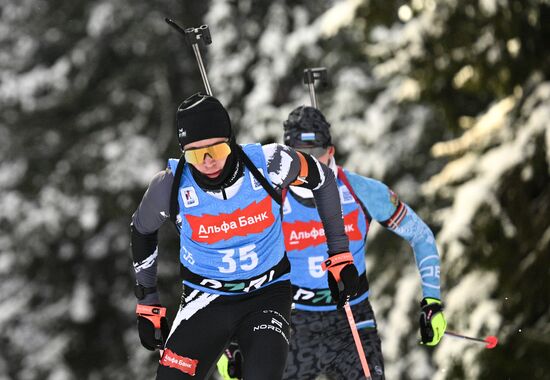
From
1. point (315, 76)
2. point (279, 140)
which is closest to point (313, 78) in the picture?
point (315, 76)

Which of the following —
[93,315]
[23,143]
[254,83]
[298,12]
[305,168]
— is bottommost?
[93,315]

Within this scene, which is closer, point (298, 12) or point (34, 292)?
point (298, 12)

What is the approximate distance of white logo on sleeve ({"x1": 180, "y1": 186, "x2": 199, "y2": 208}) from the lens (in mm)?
5117

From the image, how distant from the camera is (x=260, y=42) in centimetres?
1811

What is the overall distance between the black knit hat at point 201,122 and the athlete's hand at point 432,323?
159 centimetres

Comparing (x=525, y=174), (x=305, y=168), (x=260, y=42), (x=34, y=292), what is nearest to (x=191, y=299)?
(x=305, y=168)

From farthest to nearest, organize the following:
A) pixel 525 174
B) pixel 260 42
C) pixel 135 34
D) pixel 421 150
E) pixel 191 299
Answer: pixel 135 34 < pixel 260 42 < pixel 421 150 < pixel 525 174 < pixel 191 299

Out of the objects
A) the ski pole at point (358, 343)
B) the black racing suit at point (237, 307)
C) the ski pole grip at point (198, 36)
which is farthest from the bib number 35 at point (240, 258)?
the ski pole grip at point (198, 36)

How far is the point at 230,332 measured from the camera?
516 centimetres

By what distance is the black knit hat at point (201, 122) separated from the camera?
5.05 m

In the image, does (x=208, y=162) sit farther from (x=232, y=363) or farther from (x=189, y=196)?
(x=232, y=363)

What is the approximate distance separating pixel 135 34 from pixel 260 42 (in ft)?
17.8

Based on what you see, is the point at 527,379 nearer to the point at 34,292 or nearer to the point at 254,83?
the point at 254,83

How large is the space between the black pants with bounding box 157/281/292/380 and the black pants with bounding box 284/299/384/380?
2.91ft
